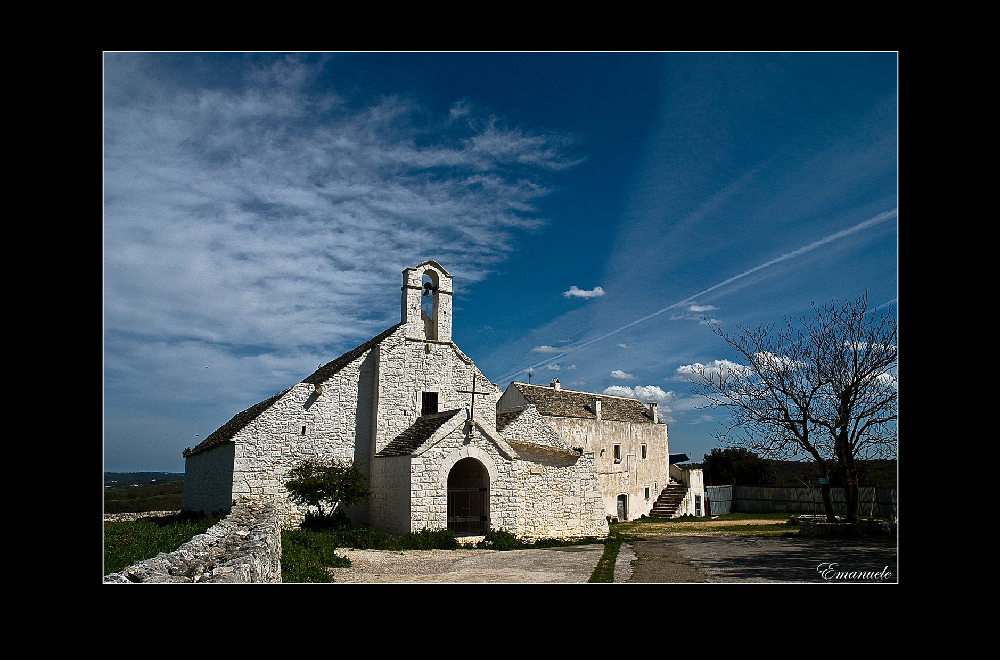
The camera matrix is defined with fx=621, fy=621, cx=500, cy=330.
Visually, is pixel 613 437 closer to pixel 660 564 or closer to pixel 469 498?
pixel 469 498

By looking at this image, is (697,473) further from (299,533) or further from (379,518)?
(299,533)

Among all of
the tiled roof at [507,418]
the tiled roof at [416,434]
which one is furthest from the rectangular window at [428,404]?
the tiled roof at [507,418]

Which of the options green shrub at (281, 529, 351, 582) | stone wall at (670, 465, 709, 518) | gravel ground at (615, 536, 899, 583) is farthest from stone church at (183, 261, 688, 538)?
stone wall at (670, 465, 709, 518)

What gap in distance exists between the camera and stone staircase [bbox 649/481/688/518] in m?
36.2

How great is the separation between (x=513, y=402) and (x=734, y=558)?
21121 mm

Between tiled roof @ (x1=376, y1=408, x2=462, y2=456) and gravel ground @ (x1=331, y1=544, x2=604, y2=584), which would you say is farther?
tiled roof @ (x1=376, y1=408, x2=462, y2=456)

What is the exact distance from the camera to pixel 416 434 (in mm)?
21141

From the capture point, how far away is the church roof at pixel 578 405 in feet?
111

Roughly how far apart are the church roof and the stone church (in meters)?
9.26

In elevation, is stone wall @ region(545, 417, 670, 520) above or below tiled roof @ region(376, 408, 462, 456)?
below

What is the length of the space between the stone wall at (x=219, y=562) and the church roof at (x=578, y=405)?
20.9 metres

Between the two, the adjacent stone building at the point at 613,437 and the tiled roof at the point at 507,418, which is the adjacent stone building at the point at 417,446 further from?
the adjacent stone building at the point at 613,437

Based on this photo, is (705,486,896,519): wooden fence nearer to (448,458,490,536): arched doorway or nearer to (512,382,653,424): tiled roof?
(512,382,653,424): tiled roof

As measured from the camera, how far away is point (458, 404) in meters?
23.5
